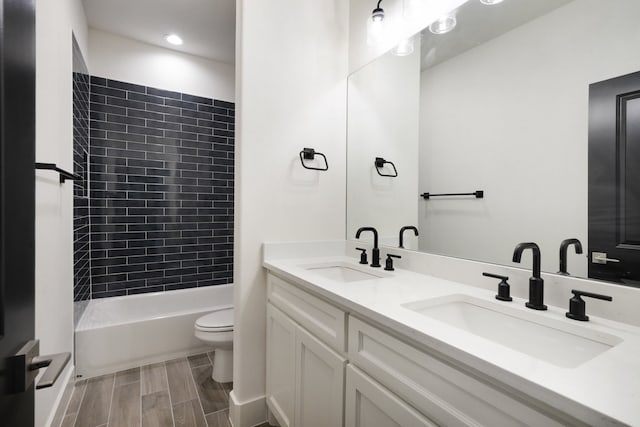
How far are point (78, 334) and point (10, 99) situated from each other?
2300 millimetres

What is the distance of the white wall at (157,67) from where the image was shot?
265 centimetres

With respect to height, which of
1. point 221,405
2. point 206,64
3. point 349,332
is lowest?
point 221,405

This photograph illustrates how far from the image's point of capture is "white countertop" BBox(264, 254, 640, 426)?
49cm

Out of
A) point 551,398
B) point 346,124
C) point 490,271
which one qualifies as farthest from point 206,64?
point 551,398

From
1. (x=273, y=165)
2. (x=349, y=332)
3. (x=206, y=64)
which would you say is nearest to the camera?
(x=349, y=332)

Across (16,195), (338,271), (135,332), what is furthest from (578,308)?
(135,332)

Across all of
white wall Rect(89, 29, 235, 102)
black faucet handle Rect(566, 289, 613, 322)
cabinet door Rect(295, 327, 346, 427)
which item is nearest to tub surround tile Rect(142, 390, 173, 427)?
cabinet door Rect(295, 327, 346, 427)

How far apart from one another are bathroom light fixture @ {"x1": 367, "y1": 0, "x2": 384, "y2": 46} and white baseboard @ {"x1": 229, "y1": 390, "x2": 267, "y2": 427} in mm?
2188

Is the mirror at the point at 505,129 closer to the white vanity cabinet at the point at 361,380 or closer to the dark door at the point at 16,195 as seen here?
the white vanity cabinet at the point at 361,380

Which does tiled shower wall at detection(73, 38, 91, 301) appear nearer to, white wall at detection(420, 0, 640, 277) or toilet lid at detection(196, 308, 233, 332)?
toilet lid at detection(196, 308, 233, 332)

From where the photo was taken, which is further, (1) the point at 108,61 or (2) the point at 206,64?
(2) the point at 206,64

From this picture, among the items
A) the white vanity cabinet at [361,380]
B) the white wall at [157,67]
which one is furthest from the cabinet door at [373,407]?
the white wall at [157,67]

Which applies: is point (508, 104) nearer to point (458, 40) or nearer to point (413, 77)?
point (458, 40)

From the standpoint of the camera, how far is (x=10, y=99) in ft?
1.58
